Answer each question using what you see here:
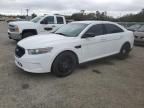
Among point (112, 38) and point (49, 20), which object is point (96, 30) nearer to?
point (112, 38)

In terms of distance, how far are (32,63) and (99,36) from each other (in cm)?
243

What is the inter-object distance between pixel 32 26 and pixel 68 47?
5.47 metres

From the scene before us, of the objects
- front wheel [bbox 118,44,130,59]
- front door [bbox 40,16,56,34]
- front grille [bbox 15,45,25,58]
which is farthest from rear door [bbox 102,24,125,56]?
front door [bbox 40,16,56,34]

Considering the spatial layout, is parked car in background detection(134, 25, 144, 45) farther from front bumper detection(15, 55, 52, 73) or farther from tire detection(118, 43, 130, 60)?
front bumper detection(15, 55, 52, 73)

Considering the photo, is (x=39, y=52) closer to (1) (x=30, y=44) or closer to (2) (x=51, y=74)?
(1) (x=30, y=44)

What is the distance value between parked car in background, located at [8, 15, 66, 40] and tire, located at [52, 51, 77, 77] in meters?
5.21

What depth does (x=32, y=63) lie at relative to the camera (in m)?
4.21

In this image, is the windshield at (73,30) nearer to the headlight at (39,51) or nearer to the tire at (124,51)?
the headlight at (39,51)

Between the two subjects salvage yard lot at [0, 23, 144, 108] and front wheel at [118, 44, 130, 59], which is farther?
front wheel at [118, 44, 130, 59]

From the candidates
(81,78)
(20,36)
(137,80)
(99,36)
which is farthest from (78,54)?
(20,36)

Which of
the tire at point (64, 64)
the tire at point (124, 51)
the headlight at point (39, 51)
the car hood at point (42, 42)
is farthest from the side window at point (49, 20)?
the headlight at point (39, 51)

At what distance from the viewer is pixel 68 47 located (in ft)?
15.1

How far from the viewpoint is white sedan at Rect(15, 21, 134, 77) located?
4.25 meters

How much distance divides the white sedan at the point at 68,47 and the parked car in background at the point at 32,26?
4200mm
